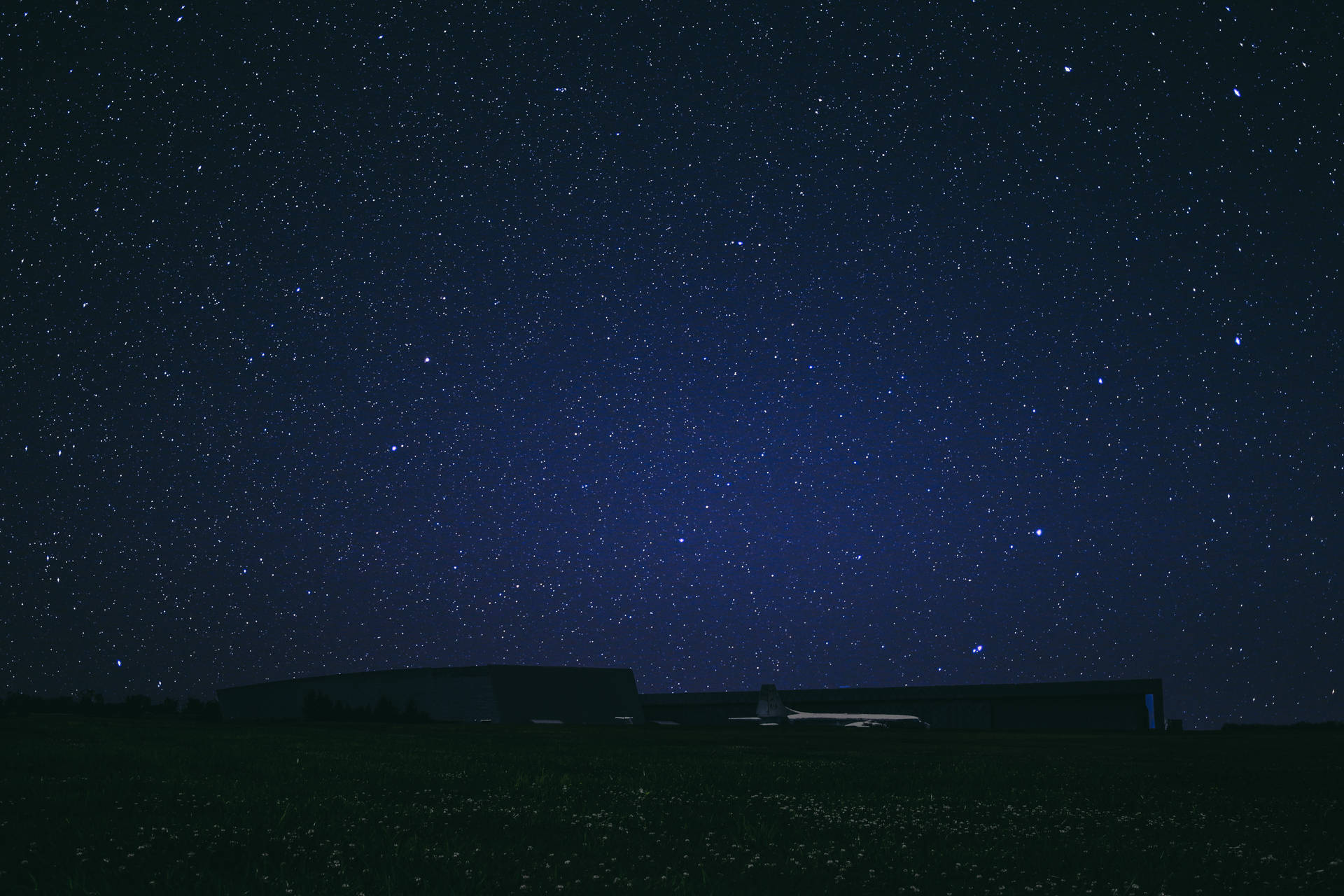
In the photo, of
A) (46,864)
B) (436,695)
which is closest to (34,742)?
(46,864)

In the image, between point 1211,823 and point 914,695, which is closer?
point 1211,823

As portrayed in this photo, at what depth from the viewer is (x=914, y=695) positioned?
3462 inches

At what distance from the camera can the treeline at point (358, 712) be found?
82250 mm

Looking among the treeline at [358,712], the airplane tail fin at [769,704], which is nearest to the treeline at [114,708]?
the treeline at [358,712]

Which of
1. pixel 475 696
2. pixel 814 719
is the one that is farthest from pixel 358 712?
pixel 814 719

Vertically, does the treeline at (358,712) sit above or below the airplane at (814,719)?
below

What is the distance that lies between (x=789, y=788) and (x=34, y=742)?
1767 centimetres

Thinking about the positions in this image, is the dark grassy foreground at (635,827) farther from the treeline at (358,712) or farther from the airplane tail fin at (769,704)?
the treeline at (358,712)

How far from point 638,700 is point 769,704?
27.1 meters

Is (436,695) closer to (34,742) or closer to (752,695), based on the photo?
(752,695)

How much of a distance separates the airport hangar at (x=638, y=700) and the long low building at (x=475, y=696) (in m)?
0.09

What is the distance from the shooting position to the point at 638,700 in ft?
340

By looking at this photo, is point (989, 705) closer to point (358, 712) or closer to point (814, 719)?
point (814, 719)

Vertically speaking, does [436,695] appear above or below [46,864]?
below
